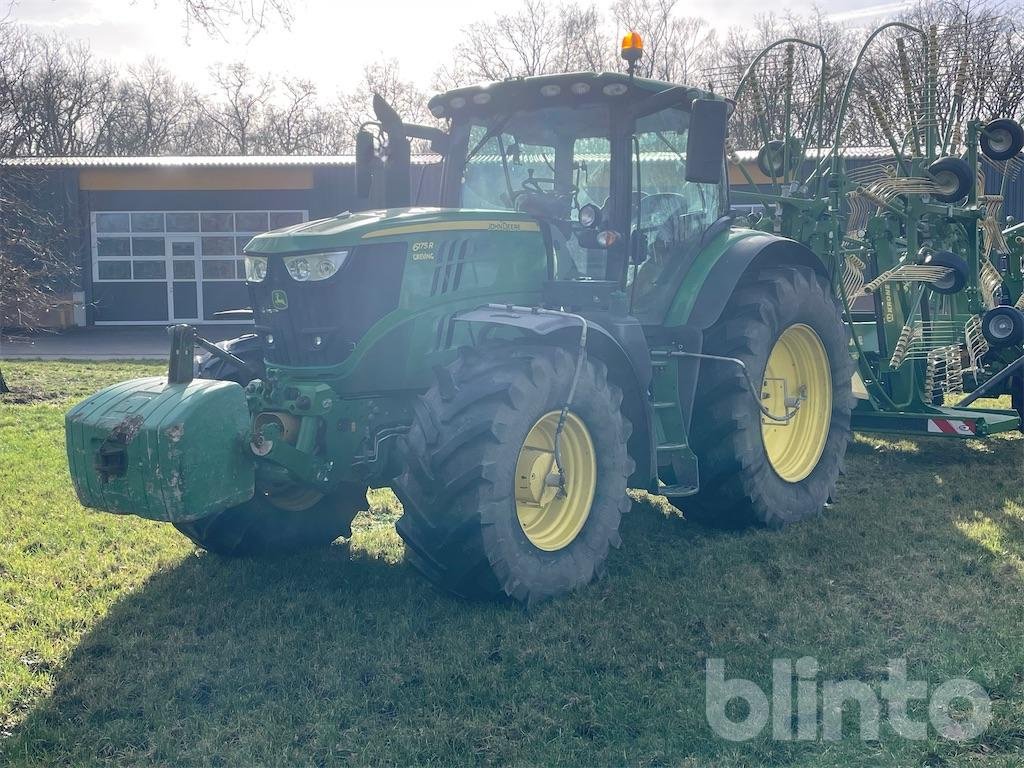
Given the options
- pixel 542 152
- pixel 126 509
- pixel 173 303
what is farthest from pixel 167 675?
pixel 173 303

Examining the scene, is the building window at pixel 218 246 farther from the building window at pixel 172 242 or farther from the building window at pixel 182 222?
the building window at pixel 182 222

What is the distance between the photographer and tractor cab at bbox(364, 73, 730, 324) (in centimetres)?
532

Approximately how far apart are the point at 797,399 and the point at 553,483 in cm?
231

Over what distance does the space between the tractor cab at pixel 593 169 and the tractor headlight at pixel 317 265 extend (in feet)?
3.72

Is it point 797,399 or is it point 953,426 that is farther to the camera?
point 953,426

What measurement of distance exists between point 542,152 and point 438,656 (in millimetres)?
2831

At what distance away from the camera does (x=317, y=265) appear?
182 inches

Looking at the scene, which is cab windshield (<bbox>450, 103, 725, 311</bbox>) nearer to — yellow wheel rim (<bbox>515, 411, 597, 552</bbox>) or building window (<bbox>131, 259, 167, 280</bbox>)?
Answer: yellow wheel rim (<bbox>515, 411, 597, 552</bbox>)

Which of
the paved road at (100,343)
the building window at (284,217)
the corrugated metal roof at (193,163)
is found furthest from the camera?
the building window at (284,217)

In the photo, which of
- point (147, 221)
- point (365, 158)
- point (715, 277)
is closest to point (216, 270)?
point (147, 221)

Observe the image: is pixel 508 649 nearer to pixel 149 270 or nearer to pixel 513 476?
pixel 513 476

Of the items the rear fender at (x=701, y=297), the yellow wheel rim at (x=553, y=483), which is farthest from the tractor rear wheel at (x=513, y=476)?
the rear fender at (x=701, y=297)

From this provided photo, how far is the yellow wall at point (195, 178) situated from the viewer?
72.6ft

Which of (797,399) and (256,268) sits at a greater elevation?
(256,268)
